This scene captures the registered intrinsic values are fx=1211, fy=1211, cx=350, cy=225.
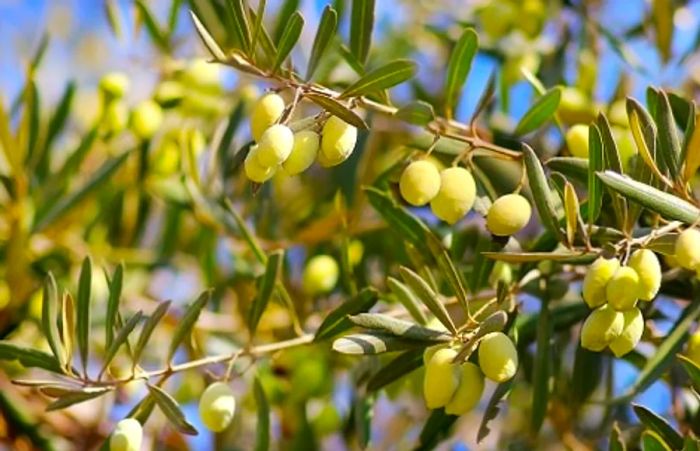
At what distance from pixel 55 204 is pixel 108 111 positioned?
0.38 feet

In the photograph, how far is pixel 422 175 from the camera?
2.44 ft

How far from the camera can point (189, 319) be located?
2.69 feet

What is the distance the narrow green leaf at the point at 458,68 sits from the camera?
33.7 inches

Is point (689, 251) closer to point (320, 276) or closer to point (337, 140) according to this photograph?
point (337, 140)

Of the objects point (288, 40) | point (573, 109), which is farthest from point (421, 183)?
point (573, 109)

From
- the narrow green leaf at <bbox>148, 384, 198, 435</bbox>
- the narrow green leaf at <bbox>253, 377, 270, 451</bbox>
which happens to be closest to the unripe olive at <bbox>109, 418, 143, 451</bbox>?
the narrow green leaf at <bbox>148, 384, 198, 435</bbox>

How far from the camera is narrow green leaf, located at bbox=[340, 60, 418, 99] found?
0.73m

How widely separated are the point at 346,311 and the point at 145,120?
0.48 metres

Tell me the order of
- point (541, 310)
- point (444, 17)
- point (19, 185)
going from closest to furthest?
point (541, 310) → point (19, 185) → point (444, 17)

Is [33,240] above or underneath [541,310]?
underneath

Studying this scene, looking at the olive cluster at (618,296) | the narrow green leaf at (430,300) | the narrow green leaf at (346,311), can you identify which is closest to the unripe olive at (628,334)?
the olive cluster at (618,296)

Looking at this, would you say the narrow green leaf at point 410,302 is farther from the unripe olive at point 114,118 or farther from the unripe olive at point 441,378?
the unripe olive at point 114,118

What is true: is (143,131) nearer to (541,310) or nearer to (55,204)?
(55,204)

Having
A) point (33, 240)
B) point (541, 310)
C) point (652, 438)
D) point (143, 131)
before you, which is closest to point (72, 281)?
point (33, 240)
